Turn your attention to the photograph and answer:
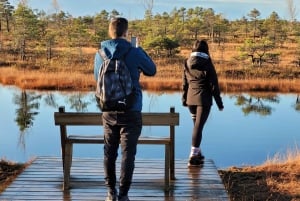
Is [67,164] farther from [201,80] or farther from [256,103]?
[256,103]

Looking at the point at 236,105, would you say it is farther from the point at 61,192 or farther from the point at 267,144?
the point at 61,192

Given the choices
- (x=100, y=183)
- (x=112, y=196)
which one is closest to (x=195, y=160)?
(x=100, y=183)

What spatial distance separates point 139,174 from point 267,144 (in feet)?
16.0

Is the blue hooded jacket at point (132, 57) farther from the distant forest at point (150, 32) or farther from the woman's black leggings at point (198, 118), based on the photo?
the distant forest at point (150, 32)

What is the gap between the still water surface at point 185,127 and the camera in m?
7.74

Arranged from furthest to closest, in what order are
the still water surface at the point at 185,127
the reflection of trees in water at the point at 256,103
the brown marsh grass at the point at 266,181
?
the reflection of trees in water at the point at 256,103 → the still water surface at the point at 185,127 → the brown marsh grass at the point at 266,181

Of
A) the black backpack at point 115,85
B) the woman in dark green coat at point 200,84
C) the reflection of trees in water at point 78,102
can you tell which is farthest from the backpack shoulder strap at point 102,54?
the reflection of trees in water at point 78,102

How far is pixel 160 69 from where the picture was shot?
20328 mm

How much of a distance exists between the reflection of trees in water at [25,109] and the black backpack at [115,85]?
5474 millimetres

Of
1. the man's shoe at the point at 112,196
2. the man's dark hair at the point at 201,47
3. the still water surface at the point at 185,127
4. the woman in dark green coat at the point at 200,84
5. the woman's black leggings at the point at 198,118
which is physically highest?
the man's dark hair at the point at 201,47

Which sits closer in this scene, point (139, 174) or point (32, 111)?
point (139, 174)

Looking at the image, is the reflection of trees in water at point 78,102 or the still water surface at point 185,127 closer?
the still water surface at point 185,127

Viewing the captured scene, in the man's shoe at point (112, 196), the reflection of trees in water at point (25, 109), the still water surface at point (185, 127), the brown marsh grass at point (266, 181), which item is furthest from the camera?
the reflection of trees in water at point (25, 109)

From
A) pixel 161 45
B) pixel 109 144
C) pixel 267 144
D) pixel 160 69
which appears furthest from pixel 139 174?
pixel 161 45
